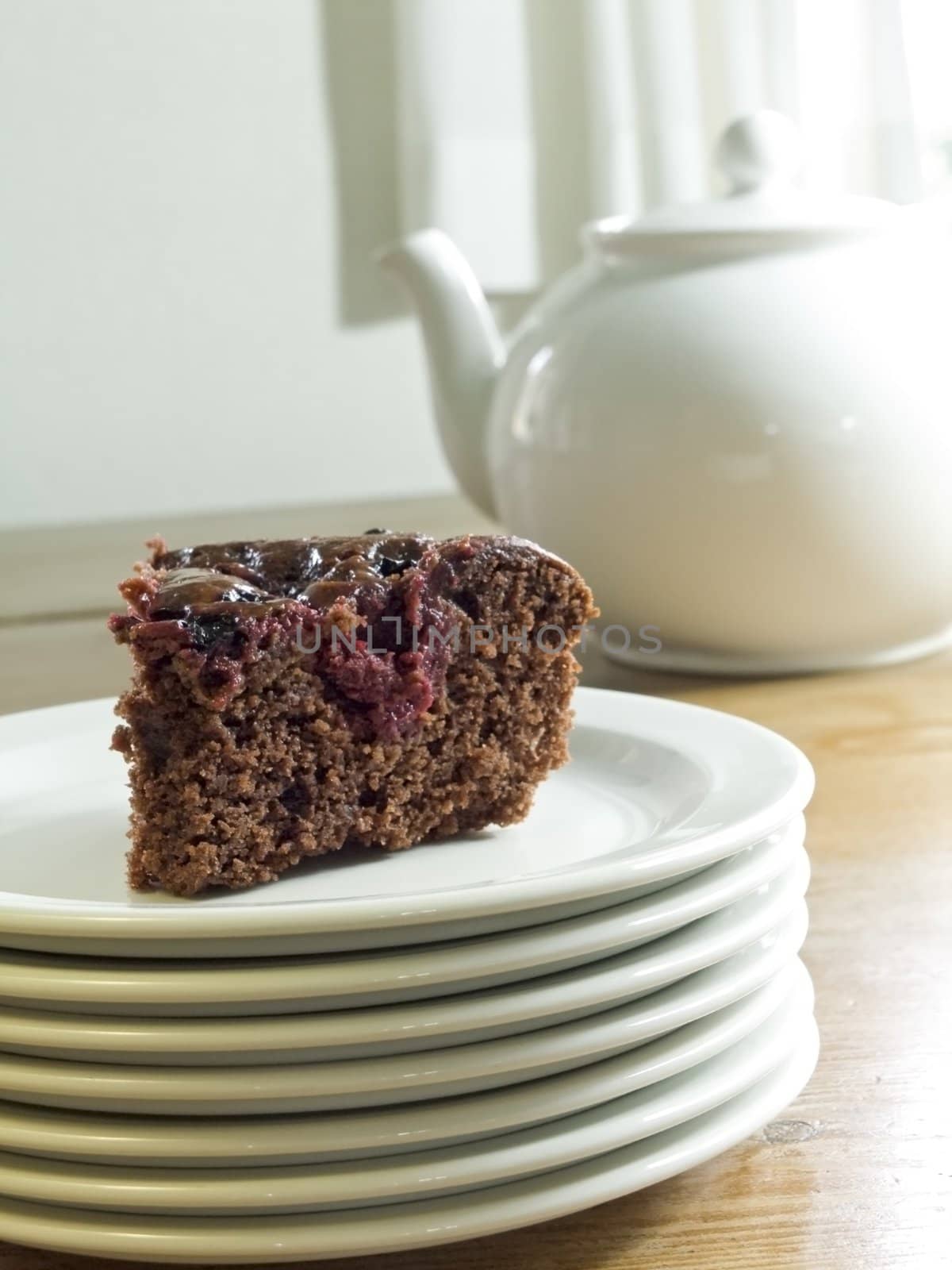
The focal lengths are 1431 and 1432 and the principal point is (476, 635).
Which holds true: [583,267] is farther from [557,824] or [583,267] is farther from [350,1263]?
[350,1263]

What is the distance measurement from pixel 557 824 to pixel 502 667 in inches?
4.1

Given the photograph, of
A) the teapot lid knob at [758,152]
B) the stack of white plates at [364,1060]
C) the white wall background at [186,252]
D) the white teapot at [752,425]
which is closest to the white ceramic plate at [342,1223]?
the stack of white plates at [364,1060]

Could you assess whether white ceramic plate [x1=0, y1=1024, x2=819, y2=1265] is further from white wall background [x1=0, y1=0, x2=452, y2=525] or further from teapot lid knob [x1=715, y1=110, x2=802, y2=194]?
white wall background [x1=0, y1=0, x2=452, y2=525]

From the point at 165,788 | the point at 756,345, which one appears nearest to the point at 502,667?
the point at 165,788

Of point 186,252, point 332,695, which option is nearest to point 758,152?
point 332,695

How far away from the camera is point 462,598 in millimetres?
874

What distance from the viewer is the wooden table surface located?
586mm

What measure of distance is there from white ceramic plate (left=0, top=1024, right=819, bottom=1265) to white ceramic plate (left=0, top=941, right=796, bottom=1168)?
2cm

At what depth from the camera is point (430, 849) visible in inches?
34.5

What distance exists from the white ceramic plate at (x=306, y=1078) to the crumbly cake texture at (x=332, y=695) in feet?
0.73

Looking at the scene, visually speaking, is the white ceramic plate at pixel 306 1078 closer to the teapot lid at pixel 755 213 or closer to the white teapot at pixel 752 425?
the white teapot at pixel 752 425

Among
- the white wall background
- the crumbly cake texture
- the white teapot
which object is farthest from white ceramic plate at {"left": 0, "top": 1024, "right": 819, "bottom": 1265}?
the white wall background

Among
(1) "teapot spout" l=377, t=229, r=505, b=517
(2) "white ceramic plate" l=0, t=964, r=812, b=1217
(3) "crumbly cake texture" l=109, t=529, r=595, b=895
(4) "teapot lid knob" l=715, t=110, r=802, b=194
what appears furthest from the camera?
(1) "teapot spout" l=377, t=229, r=505, b=517

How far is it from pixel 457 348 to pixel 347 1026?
1389mm
